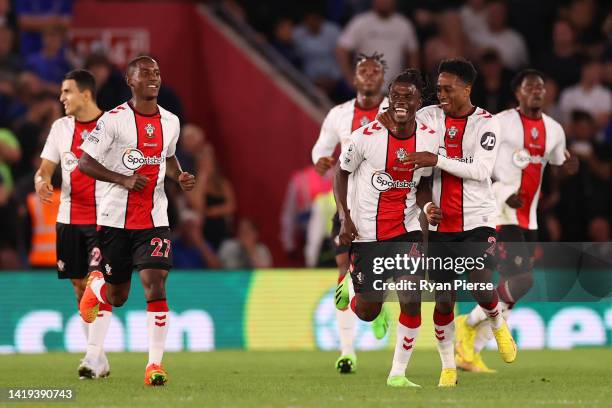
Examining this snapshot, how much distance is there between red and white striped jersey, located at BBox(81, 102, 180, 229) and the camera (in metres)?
11.0

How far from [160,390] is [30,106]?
7.98 m

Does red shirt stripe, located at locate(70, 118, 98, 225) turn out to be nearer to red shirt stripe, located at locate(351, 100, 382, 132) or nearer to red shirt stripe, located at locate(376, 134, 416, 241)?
red shirt stripe, located at locate(351, 100, 382, 132)

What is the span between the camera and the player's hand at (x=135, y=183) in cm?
1066

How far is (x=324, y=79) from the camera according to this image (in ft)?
67.2

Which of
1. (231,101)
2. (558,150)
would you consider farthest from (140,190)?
(231,101)

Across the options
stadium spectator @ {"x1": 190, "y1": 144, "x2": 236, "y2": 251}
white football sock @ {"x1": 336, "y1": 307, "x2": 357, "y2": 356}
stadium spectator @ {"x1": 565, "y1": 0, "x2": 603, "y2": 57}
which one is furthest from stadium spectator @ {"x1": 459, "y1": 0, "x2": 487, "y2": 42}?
white football sock @ {"x1": 336, "y1": 307, "x2": 357, "y2": 356}

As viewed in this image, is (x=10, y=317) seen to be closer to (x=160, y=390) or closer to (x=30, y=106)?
(x=30, y=106)

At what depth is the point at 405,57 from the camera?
1975 cm

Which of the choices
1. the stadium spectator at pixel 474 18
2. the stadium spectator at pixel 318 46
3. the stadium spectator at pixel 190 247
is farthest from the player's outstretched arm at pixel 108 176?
the stadium spectator at pixel 474 18

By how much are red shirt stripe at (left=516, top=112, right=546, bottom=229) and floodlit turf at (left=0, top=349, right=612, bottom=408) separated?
1.46 meters

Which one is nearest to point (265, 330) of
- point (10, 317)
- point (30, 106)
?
point (10, 317)

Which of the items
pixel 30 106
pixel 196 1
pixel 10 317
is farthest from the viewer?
pixel 196 1

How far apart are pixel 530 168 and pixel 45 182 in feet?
14.3

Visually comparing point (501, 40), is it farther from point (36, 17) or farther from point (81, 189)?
point (81, 189)
